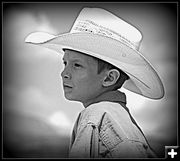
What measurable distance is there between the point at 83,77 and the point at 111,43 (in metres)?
0.24

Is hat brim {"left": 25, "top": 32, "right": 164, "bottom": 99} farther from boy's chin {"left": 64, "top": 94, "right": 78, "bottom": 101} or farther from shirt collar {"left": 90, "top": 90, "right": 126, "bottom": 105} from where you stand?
boy's chin {"left": 64, "top": 94, "right": 78, "bottom": 101}

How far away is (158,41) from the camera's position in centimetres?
244

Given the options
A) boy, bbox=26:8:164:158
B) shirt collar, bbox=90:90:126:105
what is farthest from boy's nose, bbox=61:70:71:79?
shirt collar, bbox=90:90:126:105

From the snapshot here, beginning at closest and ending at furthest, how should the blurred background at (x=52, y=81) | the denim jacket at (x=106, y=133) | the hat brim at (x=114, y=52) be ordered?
the denim jacket at (x=106, y=133), the hat brim at (x=114, y=52), the blurred background at (x=52, y=81)

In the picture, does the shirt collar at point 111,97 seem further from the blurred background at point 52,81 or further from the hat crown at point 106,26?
the hat crown at point 106,26

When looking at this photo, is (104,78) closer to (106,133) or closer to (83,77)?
(83,77)

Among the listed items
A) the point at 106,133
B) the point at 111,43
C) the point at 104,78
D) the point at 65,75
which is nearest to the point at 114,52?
the point at 111,43

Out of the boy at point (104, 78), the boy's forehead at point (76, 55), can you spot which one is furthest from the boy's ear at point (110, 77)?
the boy's forehead at point (76, 55)

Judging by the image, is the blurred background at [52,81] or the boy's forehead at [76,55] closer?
the boy's forehead at [76,55]

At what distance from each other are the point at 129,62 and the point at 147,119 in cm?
42

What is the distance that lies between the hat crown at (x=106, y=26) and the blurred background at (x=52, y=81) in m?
0.11

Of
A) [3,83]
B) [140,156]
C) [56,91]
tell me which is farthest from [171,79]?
[3,83]

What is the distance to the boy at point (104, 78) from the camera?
2.08m

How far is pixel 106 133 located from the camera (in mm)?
2062
